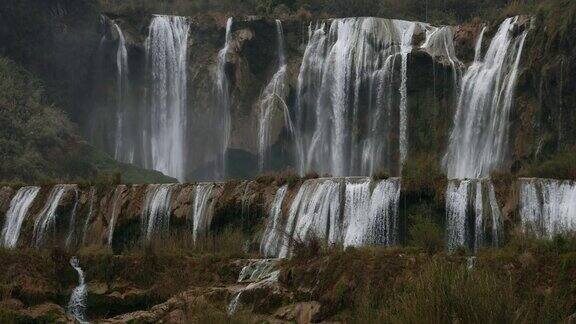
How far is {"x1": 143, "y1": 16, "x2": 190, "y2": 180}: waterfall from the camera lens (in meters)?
55.4

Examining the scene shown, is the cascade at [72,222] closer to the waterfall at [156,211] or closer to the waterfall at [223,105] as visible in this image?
the waterfall at [156,211]

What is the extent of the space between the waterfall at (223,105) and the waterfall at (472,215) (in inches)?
1022

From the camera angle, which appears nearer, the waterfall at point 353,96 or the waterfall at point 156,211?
the waterfall at point 156,211

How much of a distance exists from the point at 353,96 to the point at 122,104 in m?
15.0

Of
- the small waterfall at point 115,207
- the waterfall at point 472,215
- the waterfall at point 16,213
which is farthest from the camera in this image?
the waterfall at point 16,213

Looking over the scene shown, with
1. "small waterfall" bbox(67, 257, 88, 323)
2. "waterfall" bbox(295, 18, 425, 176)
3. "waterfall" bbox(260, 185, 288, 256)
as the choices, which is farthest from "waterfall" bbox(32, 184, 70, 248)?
"waterfall" bbox(295, 18, 425, 176)

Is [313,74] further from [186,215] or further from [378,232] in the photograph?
[378,232]

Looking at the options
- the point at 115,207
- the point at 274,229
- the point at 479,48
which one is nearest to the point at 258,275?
the point at 274,229

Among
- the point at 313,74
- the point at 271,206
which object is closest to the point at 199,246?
the point at 271,206

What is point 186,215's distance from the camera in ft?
112

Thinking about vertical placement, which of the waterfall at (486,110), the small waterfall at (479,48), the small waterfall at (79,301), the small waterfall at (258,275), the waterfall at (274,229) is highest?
the small waterfall at (479,48)

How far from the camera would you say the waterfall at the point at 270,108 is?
2047 inches

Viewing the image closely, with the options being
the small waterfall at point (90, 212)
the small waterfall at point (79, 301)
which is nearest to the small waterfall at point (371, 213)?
the small waterfall at point (79, 301)

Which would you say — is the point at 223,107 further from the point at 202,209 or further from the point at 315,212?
the point at 315,212
